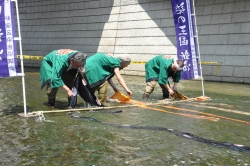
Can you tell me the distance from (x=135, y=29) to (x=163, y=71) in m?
8.18

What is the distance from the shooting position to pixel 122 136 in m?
4.37

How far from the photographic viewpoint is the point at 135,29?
1570 centimetres

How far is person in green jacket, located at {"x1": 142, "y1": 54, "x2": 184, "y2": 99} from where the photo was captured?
780cm

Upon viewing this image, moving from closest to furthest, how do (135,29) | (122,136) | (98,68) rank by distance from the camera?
(122,136) < (98,68) < (135,29)

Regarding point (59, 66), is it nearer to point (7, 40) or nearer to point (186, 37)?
point (7, 40)

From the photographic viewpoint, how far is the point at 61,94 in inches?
333

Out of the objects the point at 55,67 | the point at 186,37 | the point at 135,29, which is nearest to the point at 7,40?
the point at 55,67

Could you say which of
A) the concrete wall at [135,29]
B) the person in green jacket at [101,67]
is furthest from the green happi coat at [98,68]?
the concrete wall at [135,29]

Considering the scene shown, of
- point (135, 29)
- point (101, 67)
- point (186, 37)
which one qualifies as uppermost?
point (135, 29)

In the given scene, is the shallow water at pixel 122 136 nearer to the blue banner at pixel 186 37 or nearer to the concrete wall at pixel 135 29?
the blue banner at pixel 186 37

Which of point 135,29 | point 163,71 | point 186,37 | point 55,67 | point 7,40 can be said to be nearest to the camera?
point 7,40

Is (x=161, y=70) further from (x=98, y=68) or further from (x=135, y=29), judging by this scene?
(x=135, y=29)

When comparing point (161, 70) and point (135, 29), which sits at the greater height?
point (135, 29)

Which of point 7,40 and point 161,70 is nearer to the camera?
point 7,40
